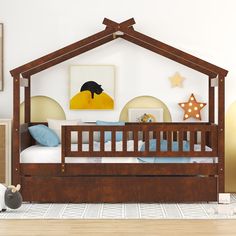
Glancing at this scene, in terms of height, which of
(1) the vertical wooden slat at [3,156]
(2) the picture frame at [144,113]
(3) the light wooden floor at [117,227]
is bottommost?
(3) the light wooden floor at [117,227]

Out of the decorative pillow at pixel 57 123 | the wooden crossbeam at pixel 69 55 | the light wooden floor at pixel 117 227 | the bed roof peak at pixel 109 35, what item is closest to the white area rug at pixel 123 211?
the light wooden floor at pixel 117 227

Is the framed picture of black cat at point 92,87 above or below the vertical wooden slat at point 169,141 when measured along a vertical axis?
above

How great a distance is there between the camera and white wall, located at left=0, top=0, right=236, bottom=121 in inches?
242

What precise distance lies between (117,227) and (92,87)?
6.99 ft

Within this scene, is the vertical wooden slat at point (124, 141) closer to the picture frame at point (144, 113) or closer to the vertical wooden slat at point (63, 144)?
the vertical wooden slat at point (63, 144)

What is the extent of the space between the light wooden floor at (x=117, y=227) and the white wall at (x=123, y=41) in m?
1.82

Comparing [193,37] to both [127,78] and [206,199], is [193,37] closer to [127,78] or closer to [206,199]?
[127,78]

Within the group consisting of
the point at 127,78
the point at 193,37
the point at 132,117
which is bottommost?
the point at 132,117

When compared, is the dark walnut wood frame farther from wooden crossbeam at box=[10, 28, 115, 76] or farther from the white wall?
the white wall

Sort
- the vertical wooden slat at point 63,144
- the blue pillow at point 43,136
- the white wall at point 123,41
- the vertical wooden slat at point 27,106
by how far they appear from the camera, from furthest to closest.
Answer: the white wall at point 123,41
the vertical wooden slat at point 27,106
the blue pillow at point 43,136
the vertical wooden slat at point 63,144

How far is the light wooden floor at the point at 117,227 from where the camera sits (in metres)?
4.17

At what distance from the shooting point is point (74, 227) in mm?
4355

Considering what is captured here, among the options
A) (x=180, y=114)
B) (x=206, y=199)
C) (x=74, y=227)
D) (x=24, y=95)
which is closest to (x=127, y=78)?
(x=180, y=114)

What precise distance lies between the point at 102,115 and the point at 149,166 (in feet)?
3.56
